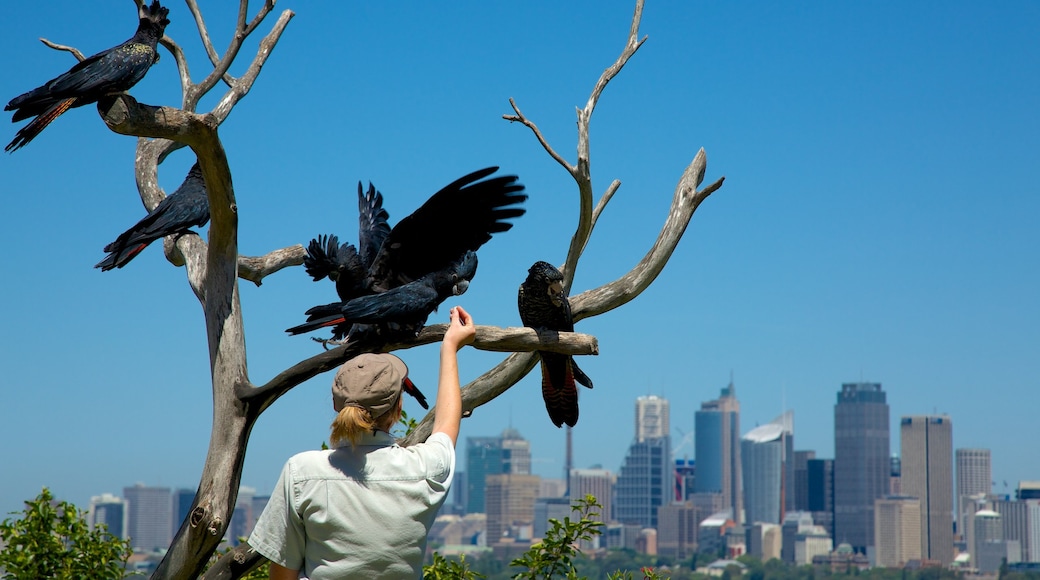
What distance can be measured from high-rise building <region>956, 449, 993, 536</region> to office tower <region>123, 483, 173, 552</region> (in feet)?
372

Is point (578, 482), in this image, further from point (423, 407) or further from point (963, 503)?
point (423, 407)

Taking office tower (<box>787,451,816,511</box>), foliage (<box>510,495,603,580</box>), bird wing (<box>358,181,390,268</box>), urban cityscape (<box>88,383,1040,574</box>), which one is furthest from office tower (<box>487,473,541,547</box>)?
bird wing (<box>358,181,390,268</box>)

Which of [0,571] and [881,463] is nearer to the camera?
[0,571]

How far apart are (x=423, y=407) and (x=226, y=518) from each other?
1075 mm

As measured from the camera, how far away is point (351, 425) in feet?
7.98

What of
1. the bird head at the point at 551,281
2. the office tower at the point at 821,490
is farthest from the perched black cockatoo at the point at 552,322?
the office tower at the point at 821,490

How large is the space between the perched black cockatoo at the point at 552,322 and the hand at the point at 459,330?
1.80 m

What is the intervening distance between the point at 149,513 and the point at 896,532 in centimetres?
10824

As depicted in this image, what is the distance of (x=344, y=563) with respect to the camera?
97.6 inches

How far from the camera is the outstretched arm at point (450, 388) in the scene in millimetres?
2621

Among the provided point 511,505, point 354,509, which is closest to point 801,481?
point 511,505

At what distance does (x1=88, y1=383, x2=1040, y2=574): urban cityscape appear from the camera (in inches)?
5669

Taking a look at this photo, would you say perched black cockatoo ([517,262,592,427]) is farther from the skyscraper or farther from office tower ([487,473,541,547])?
the skyscraper

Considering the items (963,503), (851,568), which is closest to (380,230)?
(851,568)
